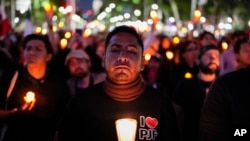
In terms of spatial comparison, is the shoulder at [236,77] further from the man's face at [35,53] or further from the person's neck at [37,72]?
the man's face at [35,53]

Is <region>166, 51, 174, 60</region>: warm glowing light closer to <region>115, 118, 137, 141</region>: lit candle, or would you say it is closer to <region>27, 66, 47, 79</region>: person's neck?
<region>27, 66, 47, 79</region>: person's neck

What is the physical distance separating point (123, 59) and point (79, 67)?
3.93 m

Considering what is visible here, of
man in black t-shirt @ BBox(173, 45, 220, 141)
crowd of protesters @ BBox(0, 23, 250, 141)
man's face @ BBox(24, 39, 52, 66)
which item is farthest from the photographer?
man in black t-shirt @ BBox(173, 45, 220, 141)

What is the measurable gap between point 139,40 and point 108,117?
1.97 feet

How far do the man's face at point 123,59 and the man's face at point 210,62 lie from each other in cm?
364

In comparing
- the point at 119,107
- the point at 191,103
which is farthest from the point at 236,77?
the point at 191,103

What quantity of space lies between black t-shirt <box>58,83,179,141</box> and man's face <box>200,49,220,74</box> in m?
3.70

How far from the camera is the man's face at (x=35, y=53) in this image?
650cm

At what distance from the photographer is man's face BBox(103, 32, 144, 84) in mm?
3805

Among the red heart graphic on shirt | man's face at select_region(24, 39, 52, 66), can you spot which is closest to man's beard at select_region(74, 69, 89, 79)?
man's face at select_region(24, 39, 52, 66)

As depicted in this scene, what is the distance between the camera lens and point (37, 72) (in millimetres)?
6449

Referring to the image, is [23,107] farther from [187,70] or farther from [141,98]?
[187,70]

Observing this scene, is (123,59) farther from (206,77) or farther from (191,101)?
(206,77)

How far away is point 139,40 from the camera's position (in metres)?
4.08
